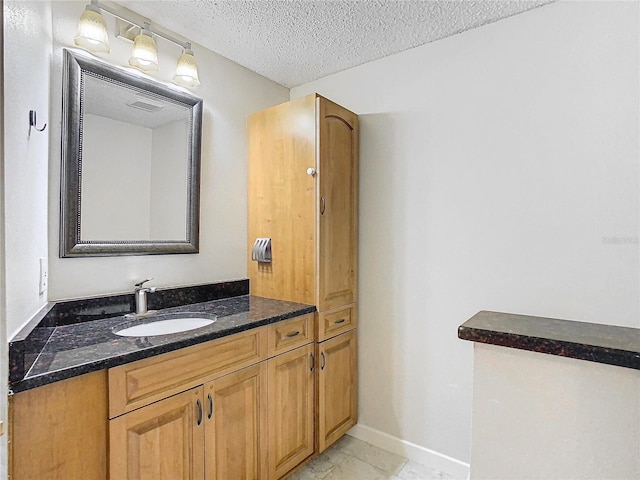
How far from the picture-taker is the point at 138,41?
65.3 inches

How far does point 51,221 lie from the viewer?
4.86 feet

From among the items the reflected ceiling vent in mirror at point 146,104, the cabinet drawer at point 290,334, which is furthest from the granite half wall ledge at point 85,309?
the reflected ceiling vent in mirror at point 146,104

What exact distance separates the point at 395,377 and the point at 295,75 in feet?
6.92

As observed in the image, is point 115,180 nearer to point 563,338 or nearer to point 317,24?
point 317,24

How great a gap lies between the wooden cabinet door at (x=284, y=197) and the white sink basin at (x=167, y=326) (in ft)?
1.76

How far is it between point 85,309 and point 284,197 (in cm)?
114

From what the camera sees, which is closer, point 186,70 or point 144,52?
point 144,52

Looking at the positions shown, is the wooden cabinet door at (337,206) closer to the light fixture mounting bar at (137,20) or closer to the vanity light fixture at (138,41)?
the vanity light fixture at (138,41)

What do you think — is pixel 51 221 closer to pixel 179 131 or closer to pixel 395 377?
pixel 179 131

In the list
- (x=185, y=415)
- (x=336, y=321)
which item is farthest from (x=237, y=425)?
(x=336, y=321)

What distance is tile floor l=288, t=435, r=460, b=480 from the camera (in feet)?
6.25

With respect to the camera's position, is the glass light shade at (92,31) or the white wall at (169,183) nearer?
the glass light shade at (92,31)

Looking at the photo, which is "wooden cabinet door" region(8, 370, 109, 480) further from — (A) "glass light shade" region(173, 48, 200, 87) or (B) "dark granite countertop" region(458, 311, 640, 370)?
(A) "glass light shade" region(173, 48, 200, 87)

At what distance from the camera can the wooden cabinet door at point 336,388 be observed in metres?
1.97
